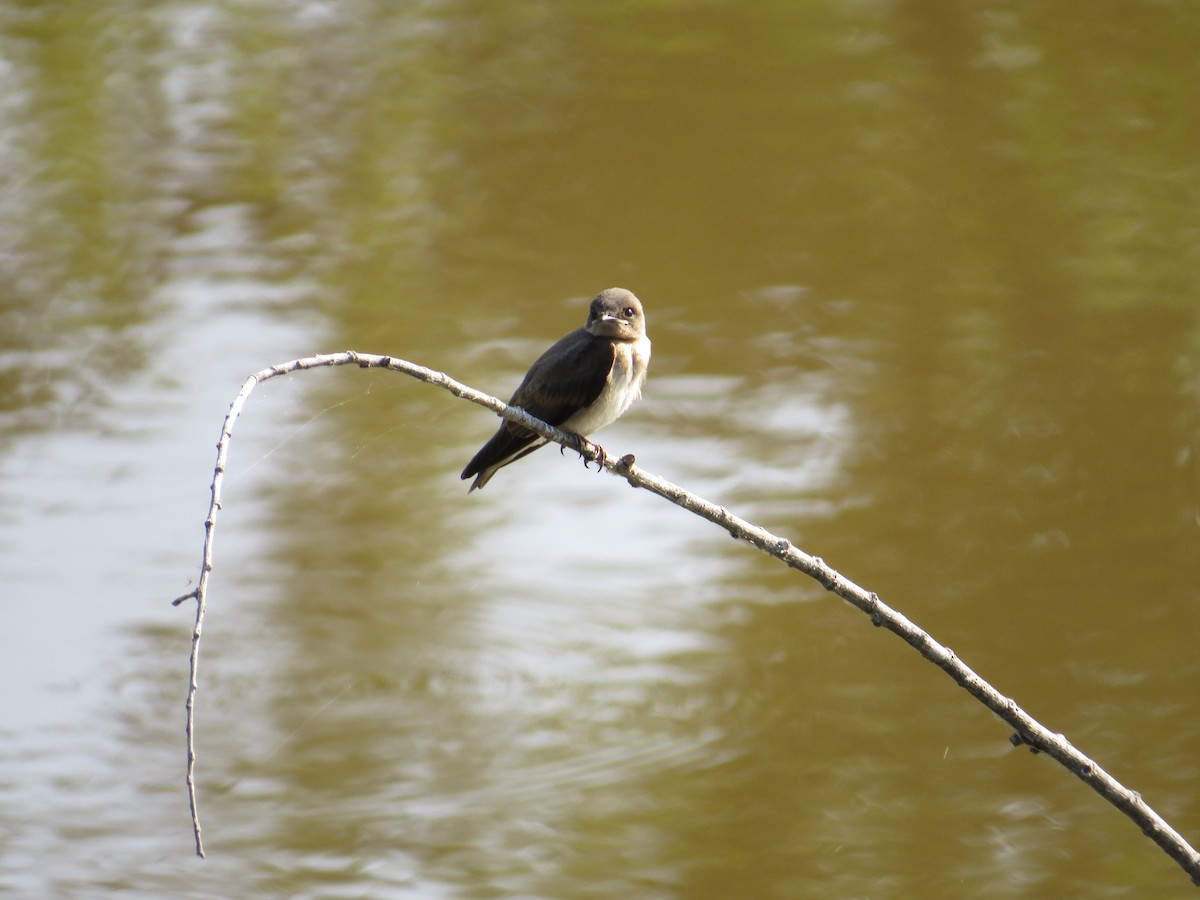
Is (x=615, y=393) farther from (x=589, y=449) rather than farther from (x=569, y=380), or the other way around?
(x=589, y=449)

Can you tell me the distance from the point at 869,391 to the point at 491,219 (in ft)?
6.17

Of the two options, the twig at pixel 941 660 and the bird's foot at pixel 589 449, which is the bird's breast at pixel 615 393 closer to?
the bird's foot at pixel 589 449

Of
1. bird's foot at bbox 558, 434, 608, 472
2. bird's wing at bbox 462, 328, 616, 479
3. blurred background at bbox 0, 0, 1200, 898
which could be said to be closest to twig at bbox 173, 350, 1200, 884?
bird's foot at bbox 558, 434, 608, 472

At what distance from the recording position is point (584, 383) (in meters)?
3.26

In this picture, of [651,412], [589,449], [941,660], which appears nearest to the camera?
[941,660]

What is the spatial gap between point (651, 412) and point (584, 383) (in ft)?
8.62

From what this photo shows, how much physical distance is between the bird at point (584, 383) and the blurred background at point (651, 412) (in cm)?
180

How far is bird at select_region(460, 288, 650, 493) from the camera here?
3.25 m

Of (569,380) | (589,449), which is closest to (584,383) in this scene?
(569,380)

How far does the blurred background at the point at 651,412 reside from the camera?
184 inches

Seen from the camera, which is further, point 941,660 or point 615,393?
point 615,393

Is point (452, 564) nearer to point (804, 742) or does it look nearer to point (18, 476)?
point (804, 742)

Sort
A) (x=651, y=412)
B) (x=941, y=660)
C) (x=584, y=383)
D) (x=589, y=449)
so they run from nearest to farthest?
(x=941, y=660)
(x=589, y=449)
(x=584, y=383)
(x=651, y=412)

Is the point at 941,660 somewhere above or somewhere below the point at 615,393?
above
